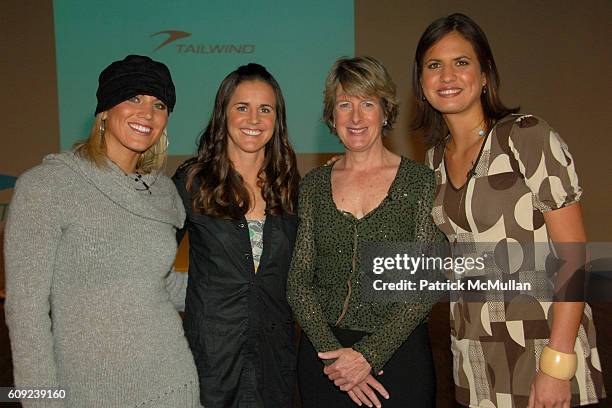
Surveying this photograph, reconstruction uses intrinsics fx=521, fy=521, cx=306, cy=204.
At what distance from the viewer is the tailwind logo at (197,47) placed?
6258 mm

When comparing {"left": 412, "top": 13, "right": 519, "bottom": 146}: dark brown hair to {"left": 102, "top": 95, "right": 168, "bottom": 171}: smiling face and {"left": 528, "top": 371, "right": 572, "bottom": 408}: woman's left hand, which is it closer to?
{"left": 528, "top": 371, "right": 572, "bottom": 408}: woman's left hand

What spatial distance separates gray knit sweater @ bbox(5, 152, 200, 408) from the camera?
152cm

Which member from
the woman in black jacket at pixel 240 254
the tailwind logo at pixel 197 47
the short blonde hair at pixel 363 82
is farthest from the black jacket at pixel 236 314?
the tailwind logo at pixel 197 47

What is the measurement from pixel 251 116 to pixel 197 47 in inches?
176

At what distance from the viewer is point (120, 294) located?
5.44 ft

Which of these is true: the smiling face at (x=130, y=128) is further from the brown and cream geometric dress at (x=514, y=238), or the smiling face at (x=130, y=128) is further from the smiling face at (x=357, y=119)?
the brown and cream geometric dress at (x=514, y=238)

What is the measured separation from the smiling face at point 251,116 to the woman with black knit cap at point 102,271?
396 mm

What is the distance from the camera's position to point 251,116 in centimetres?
221

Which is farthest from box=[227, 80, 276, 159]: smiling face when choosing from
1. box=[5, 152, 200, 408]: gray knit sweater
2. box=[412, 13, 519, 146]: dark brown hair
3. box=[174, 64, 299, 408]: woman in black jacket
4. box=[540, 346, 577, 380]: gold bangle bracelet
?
box=[540, 346, 577, 380]: gold bangle bracelet

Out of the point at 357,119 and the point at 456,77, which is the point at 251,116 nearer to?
the point at 357,119

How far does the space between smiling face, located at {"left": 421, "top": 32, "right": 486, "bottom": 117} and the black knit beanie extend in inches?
40.9

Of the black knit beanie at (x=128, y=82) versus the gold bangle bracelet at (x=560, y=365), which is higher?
the black knit beanie at (x=128, y=82)

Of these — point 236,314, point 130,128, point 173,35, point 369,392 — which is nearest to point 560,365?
point 369,392

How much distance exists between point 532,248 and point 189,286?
1313mm
